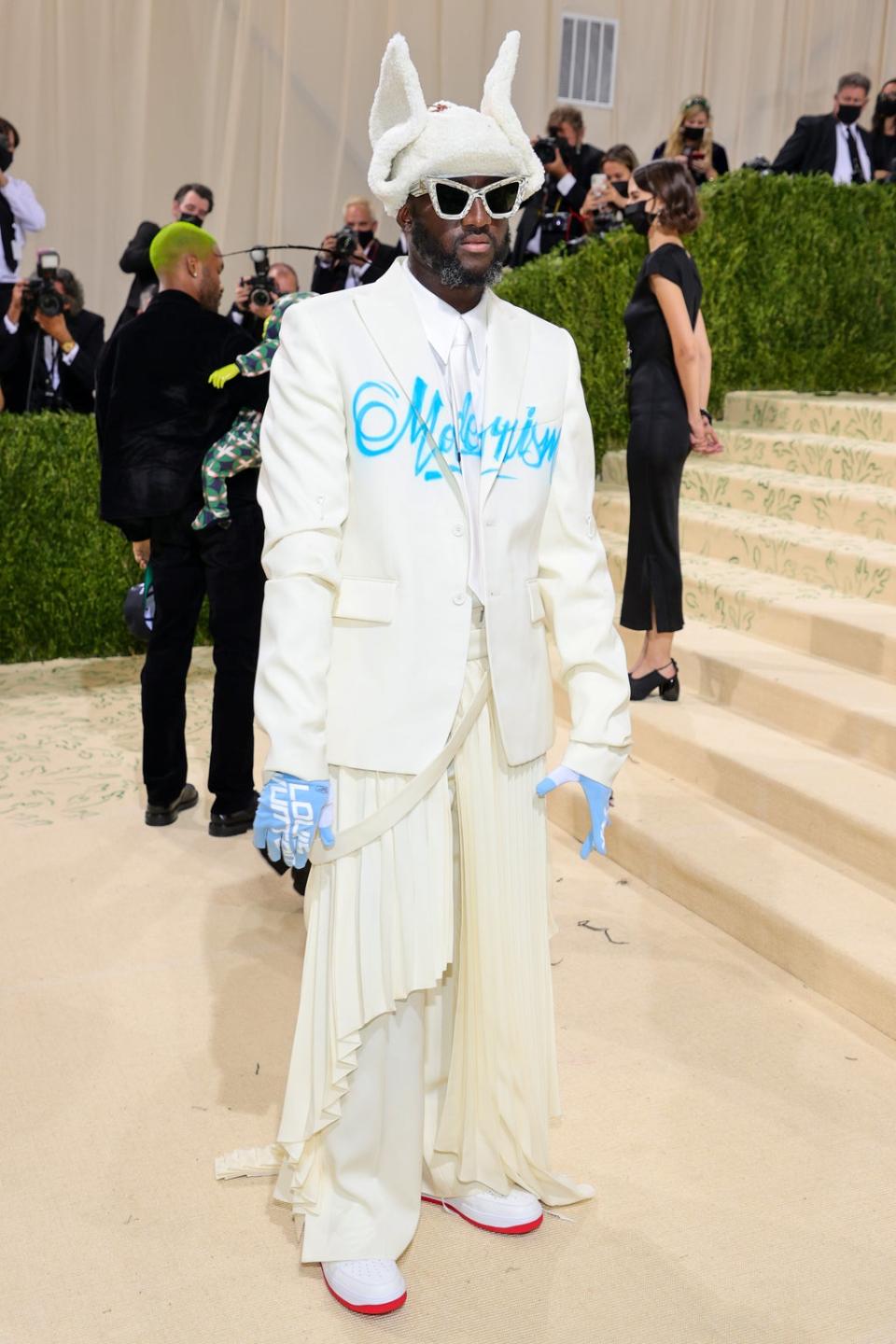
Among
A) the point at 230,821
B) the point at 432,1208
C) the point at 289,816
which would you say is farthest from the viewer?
the point at 230,821

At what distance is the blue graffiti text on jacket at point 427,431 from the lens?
2238 millimetres

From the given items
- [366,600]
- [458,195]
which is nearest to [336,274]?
[458,195]

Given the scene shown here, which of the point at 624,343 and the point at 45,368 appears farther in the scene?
the point at 624,343

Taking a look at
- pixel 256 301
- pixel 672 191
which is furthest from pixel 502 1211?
pixel 256 301

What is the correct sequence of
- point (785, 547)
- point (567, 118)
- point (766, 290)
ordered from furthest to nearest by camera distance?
point (567, 118), point (766, 290), point (785, 547)

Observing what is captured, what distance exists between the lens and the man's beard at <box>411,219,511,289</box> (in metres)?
2.26

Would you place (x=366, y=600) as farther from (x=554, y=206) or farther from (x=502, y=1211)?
(x=554, y=206)

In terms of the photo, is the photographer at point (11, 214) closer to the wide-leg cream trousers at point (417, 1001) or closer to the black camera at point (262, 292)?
the black camera at point (262, 292)

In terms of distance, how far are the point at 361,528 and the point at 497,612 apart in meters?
0.26

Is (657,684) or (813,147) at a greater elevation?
(813,147)

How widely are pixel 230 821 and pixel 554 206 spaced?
17.0 ft

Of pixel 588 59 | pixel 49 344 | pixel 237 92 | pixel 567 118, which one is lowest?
pixel 49 344

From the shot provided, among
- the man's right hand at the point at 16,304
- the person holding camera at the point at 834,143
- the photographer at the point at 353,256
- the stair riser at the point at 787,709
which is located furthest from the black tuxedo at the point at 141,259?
the person holding camera at the point at 834,143

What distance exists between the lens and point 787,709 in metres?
4.85
